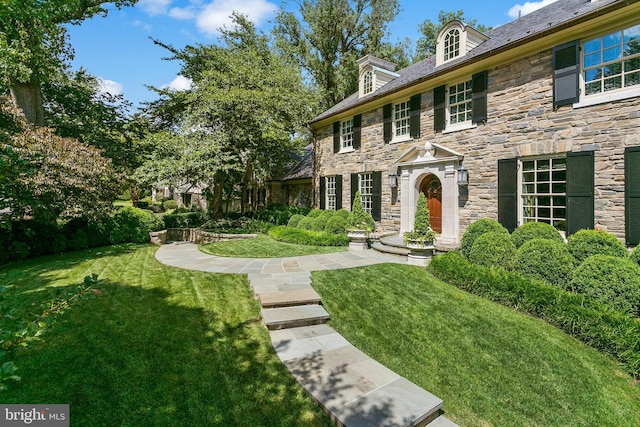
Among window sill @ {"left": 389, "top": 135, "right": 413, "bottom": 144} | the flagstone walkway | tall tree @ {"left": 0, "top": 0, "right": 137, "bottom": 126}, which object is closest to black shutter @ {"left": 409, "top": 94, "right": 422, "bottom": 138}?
window sill @ {"left": 389, "top": 135, "right": 413, "bottom": 144}

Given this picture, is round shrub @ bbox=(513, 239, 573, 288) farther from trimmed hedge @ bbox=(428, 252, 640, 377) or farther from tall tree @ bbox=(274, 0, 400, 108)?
tall tree @ bbox=(274, 0, 400, 108)

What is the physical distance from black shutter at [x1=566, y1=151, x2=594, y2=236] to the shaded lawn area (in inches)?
295

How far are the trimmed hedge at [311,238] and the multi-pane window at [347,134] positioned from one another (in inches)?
197

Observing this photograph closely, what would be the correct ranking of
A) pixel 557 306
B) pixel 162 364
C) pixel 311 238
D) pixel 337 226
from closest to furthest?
pixel 162 364 < pixel 557 306 < pixel 311 238 < pixel 337 226

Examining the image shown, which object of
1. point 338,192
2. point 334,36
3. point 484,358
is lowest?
point 484,358

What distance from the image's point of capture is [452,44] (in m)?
10.2

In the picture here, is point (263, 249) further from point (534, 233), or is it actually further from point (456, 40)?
point (456, 40)

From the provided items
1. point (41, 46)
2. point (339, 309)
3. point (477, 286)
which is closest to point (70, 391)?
point (339, 309)

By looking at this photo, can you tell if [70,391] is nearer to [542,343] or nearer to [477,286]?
[542,343]

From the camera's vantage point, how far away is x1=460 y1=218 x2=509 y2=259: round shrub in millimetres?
7691

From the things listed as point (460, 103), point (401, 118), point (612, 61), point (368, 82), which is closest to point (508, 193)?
point (460, 103)

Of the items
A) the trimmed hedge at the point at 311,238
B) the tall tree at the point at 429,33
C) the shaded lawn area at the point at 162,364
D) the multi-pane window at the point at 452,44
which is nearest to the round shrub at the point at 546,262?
the shaded lawn area at the point at 162,364

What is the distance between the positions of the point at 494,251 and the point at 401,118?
21.7ft

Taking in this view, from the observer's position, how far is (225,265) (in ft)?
25.4
